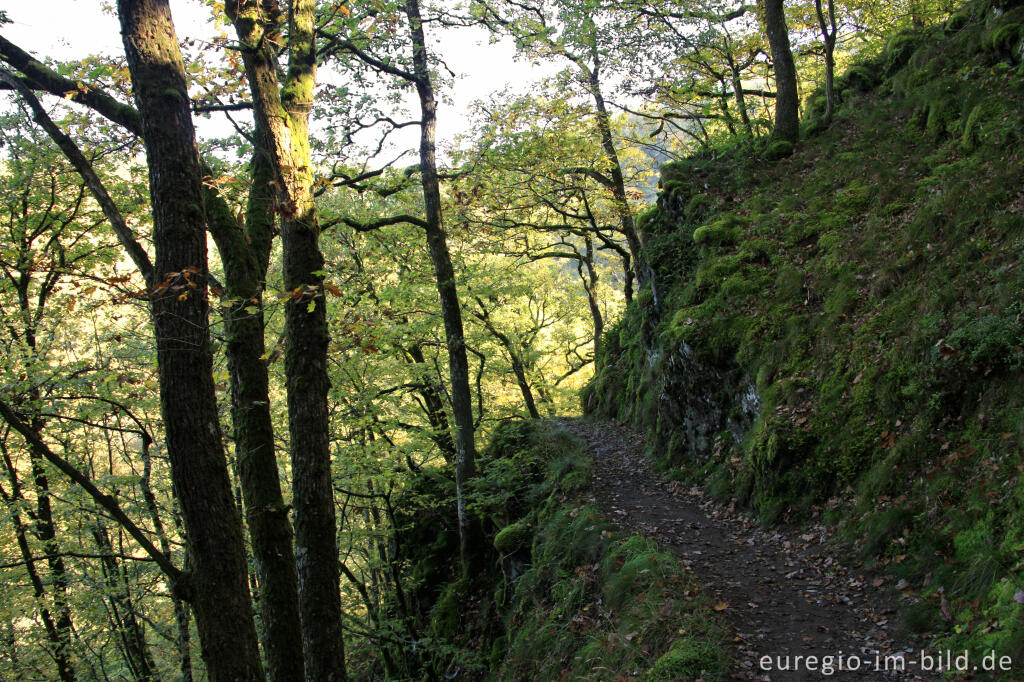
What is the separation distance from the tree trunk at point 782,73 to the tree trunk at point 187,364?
1253cm

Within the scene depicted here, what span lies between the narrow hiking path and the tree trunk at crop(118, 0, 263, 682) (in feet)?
12.8

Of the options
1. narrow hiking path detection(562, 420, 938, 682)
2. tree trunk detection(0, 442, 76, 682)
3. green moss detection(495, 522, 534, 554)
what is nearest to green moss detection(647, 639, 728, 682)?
narrow hiking path detection(562, 420, 938, 682)

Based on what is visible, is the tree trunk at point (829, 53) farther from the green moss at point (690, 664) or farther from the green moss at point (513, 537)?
the green moss at point (690, 664)

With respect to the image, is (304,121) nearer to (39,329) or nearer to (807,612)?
(807,612)

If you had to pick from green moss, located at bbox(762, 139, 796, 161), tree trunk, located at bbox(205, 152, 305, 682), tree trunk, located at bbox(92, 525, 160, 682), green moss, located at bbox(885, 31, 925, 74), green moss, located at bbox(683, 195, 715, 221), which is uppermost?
green moss, located at bbox(885, 31, 925, 74)

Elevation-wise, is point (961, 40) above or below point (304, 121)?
above

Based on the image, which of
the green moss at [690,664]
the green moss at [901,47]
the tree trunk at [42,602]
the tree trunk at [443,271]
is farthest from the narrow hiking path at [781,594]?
the tree trunk at [42,602]

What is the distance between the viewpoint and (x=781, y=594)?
5512 millimetres

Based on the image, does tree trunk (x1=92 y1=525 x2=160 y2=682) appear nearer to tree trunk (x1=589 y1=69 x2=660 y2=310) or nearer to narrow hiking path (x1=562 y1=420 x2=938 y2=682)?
narrow hiking path (x1=562 y1=420 x2=938 y2=682)

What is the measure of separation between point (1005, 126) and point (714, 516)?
22.0 ft

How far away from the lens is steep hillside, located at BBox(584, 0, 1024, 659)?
4.82 m

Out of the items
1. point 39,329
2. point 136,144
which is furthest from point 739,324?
point 39,329

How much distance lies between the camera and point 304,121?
524cm

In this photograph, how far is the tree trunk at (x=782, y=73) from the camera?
12.4 meters
